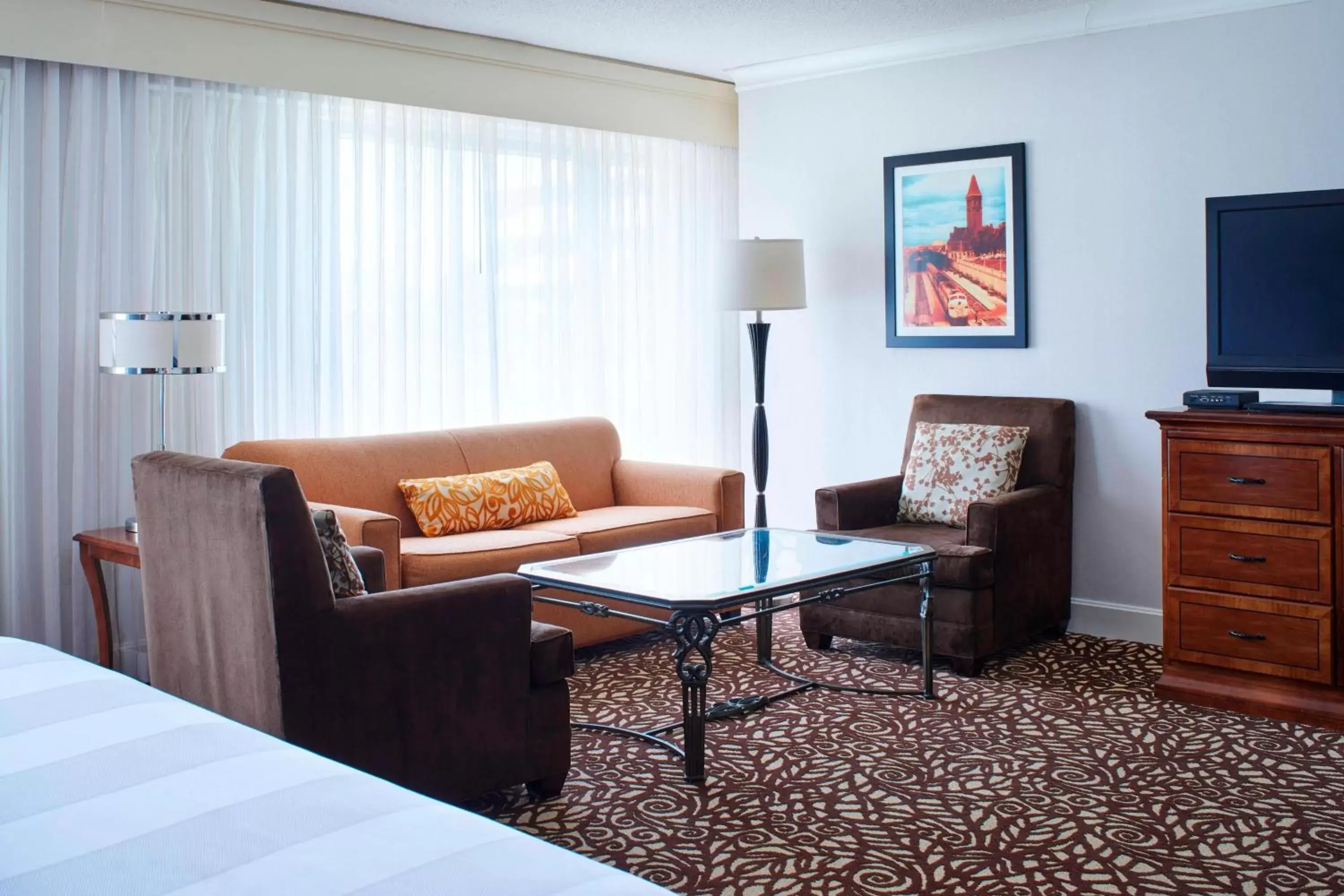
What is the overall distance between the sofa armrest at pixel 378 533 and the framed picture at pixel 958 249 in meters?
2.71

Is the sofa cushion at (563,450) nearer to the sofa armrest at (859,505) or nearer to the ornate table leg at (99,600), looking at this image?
the sofa armrest at (859,505)

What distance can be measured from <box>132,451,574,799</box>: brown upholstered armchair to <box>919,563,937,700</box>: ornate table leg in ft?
4.76

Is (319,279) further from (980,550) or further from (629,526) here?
(980,550)

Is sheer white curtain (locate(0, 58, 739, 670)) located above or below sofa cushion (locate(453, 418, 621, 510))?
above

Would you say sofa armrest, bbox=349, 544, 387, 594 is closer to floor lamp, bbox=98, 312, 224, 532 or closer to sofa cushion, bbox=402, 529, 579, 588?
sofa cushion, bbox=402, 529, 579, 588

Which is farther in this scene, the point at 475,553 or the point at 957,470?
the point at 957,470

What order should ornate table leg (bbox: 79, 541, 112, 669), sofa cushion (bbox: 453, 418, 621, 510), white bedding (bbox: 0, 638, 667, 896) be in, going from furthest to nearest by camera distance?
sofa cushion (bbox: 453, 418, 621, 510)
ornate table leg (bbox: 79, 541, 112, 669)
white bedding (bbox: 0, 638, 667, 896)

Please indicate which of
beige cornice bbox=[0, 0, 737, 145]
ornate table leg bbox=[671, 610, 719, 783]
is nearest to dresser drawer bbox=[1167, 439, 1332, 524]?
ornate table leg bbox=[671, 610, 719, 783]

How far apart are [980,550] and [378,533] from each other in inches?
84.8

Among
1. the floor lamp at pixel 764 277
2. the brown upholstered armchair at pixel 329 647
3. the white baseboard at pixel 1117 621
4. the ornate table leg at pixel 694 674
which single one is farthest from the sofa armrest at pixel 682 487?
the brown upholstered armchair at pixel 329 647

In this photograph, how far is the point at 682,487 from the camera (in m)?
5.57

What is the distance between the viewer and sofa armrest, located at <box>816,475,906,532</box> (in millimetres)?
5051

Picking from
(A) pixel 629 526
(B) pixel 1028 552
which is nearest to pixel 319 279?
(A) pixel 629 526

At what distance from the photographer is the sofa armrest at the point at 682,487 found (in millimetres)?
5461
